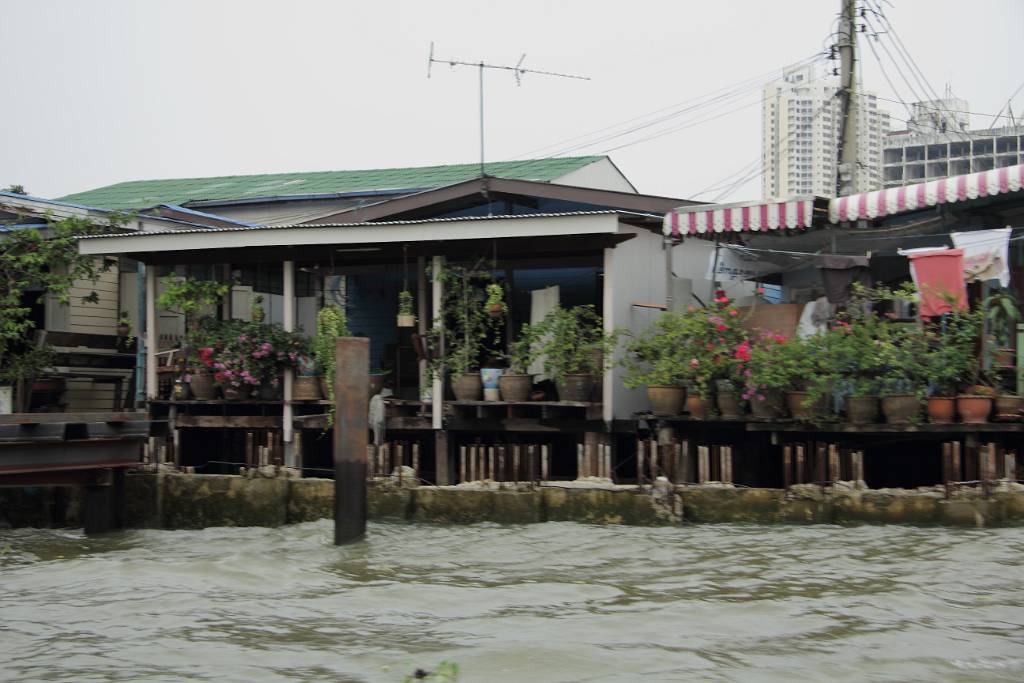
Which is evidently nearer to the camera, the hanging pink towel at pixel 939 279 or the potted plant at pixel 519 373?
the hanging pink towel at pixel 939 279

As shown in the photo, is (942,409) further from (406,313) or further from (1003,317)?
(406,313)

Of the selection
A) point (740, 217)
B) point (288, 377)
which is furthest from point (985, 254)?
point (288, 377)

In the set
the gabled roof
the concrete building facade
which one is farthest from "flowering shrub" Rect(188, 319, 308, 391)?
the concrete building facade

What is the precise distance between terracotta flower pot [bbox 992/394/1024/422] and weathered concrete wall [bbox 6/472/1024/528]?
0.87 m

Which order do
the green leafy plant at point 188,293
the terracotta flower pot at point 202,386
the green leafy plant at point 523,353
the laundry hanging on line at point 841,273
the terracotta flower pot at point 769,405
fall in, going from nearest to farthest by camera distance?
the terracotta flower pot at point 769,405 → the laundry hanging on line at point 841,273 → the green leafy plant at point 523,353 → the terracotta flower pot at point 202,386 → the green leafy plant at point 188,293

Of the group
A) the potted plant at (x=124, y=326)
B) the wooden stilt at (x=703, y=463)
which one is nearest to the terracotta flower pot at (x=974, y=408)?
the wooden stilt at (x=703, y=463)

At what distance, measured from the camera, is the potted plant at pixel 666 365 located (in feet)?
41.6

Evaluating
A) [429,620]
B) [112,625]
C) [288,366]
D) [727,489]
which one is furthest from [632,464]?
[112,625]

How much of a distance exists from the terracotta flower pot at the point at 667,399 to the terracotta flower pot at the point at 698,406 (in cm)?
12

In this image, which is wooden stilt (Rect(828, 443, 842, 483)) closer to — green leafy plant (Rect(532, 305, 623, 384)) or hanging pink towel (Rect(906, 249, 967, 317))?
hanging pink towel (Rect(906, 249, 967, 317))

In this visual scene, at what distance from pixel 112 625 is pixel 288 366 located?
19.7 ft

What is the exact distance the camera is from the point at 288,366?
46.8 feet

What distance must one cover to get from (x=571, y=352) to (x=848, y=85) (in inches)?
345

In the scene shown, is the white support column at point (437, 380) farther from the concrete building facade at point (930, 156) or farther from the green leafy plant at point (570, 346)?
the concrete building facade at point (930, 156)
